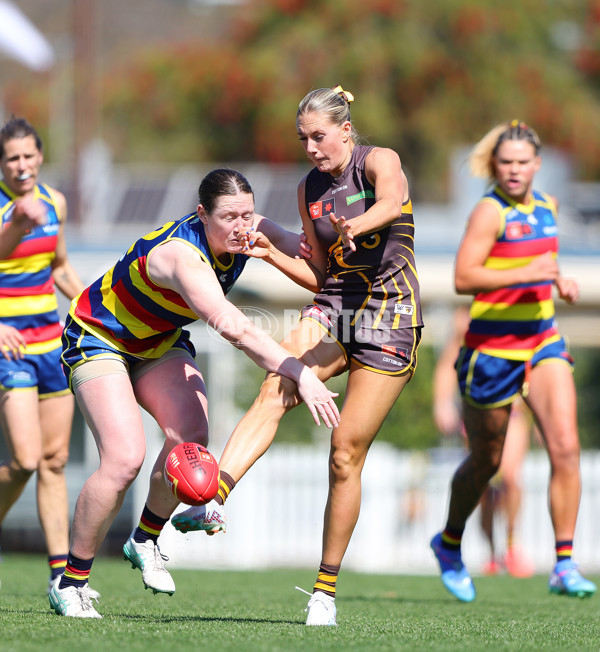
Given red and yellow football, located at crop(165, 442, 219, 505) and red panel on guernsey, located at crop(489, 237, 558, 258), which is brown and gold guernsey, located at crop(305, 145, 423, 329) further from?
red panel on guernsey, located at crop(489, 237, 558, 258)

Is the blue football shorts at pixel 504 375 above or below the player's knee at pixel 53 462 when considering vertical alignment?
above

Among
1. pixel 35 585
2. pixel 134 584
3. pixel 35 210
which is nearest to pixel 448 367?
pixel 134 584

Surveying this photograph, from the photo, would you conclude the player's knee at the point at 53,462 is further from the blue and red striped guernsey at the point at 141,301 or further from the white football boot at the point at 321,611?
the white football boot at the point at 321,611

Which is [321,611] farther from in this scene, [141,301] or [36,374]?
[36,374]

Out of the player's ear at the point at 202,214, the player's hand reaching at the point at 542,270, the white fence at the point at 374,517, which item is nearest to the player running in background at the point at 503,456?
the white fence at the point at 374,517

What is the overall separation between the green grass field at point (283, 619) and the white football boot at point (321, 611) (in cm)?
8

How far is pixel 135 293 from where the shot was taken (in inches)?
203

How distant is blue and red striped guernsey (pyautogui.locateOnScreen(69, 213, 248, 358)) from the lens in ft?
16.7

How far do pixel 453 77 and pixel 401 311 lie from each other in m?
23.5

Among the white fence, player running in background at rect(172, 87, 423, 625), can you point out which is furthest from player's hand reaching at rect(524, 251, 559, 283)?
the white fence

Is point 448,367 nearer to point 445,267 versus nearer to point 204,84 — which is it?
point 445,267

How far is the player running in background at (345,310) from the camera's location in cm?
509

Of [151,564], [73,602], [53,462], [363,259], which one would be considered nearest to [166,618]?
[151,564]

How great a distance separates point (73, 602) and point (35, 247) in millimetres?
2291
